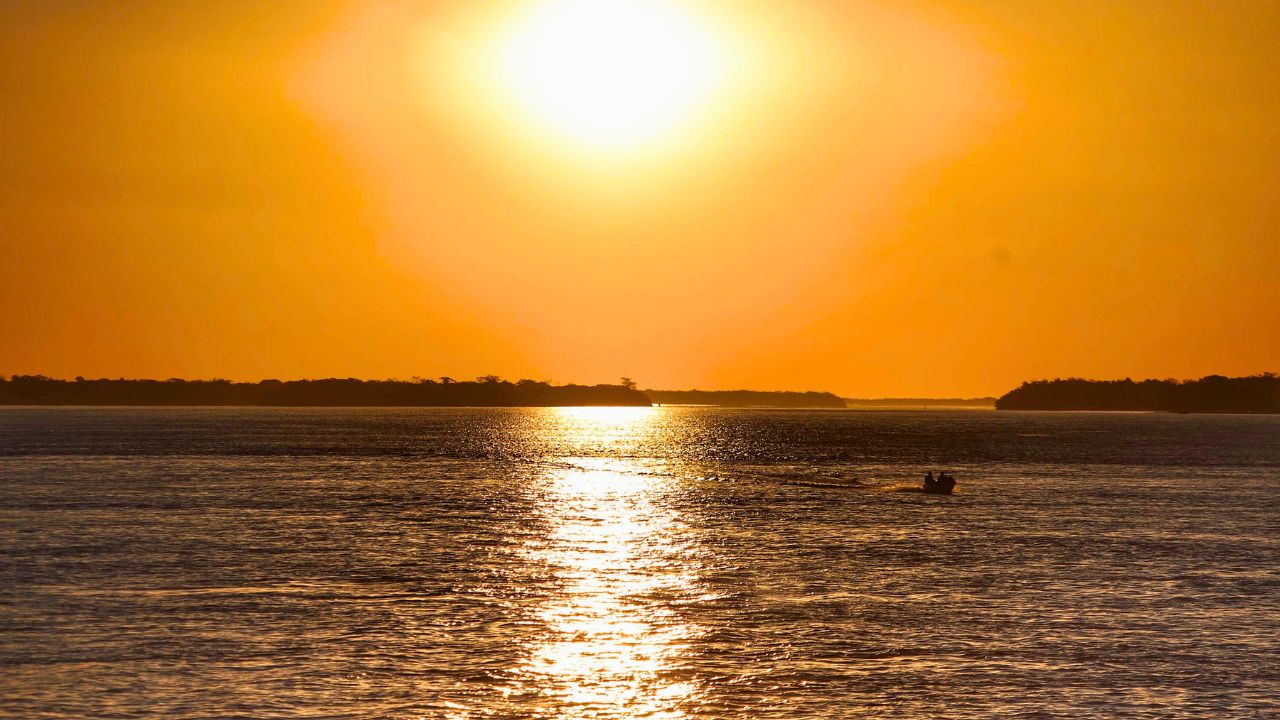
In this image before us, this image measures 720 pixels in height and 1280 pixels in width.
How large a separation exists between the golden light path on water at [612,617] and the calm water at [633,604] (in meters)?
0.15

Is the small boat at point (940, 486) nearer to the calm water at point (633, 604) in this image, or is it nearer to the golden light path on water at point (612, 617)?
the calm water at point (633, 604)

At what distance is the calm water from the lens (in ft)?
93.4

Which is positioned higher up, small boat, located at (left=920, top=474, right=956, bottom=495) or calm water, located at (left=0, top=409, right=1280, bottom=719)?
small boat, located at (left=920, top=474, right=956, bottom=495)

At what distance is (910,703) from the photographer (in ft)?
91.7

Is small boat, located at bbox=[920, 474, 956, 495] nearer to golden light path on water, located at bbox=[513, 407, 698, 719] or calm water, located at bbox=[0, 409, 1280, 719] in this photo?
calm water, located at bbox=[0, 409, 1280, 719]

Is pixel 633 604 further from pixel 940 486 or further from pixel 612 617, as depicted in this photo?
pixel 940 486

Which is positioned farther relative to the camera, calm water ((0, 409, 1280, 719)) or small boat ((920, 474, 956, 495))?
small boat ((920, 474, 956, 495))

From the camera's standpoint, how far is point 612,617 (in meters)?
37.7

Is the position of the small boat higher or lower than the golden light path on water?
higher

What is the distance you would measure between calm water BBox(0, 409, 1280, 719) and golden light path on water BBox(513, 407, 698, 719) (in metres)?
0.15

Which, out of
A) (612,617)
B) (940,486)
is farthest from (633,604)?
(940,486)

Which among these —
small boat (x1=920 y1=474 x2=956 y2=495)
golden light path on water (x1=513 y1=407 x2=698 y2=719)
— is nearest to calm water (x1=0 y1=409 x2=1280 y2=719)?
golden light path on water (x1=513 y1=407 x2=698 y2=719)

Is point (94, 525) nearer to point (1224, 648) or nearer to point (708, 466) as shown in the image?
→ point (1224, 648)

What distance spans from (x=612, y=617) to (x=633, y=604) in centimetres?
259
